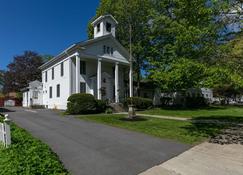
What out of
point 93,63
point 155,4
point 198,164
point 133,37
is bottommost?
point 198,164

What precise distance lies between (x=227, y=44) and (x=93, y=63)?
63.9ft

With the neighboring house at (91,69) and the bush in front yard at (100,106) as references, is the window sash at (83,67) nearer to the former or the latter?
the neighboring house at (91,69)

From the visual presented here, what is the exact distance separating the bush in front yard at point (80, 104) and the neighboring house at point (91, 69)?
2.91 m

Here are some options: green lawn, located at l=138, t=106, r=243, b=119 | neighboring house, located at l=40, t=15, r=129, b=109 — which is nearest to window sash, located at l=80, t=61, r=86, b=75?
neighboring house, located at l=40, t=15, r=129, b=109

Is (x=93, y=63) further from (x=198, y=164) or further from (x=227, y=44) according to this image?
(x=198, y=164)

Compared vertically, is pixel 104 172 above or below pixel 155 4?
below

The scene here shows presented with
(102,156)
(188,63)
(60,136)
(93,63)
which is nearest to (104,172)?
(102,156)

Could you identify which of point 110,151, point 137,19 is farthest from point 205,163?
point 137,19

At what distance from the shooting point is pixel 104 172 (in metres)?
5.38

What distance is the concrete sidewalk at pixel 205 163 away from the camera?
5.52m

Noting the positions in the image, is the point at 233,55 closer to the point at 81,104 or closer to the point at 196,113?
the point at 81,104

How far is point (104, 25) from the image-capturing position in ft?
89.9

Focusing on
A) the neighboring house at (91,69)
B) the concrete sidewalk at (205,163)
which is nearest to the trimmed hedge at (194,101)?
the neighboring house at (91,69)

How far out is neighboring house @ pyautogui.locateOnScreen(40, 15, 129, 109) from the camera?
79.3ft
